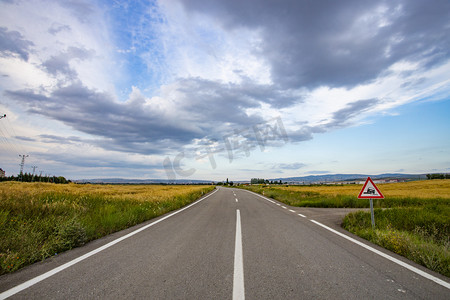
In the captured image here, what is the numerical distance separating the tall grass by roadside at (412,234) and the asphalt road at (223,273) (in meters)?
0.42

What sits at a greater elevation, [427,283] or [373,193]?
[373,193]

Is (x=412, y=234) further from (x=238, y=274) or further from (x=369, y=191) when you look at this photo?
(x=238, y=274)

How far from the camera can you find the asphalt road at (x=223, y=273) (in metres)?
3.12

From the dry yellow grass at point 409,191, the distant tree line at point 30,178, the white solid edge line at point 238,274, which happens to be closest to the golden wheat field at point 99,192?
the white solid edge line at point 238,274

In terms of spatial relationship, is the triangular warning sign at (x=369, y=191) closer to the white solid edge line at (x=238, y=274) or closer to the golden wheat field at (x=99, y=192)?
the white solid edge line at (x=238, y=274)

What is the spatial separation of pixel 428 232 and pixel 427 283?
19.6 feet

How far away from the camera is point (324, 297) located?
301cm

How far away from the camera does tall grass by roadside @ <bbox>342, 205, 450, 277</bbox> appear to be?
14.7 ft

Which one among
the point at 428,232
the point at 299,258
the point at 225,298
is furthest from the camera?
the point at 428,232

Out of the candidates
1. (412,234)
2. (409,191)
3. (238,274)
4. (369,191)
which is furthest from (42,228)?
Result: (409,191)

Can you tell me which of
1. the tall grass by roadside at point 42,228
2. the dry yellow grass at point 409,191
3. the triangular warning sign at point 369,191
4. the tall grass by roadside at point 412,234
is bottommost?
the dry yellow grass at point 409,191

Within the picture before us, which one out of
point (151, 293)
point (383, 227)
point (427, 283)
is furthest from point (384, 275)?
point (383, 227)

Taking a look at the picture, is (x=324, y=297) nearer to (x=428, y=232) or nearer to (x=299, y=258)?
(x=299, y=258)

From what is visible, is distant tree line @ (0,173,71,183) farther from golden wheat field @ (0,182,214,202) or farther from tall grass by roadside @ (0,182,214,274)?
tall grass by roadside @ (0,182,214,274)
